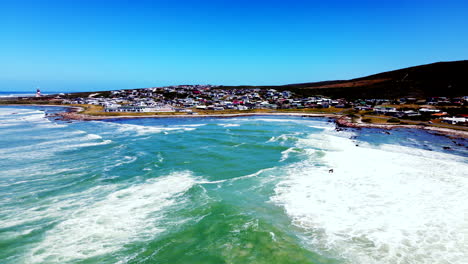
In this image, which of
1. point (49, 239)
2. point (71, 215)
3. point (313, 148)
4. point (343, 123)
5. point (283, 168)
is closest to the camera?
point (49, 239)

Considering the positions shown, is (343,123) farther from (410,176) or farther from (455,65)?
(455,65)

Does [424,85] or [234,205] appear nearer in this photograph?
[234,205]

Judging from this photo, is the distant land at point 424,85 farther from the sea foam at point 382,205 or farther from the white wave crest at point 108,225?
the white wave crest at point 108,225

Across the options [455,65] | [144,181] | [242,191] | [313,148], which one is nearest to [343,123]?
[313,148]

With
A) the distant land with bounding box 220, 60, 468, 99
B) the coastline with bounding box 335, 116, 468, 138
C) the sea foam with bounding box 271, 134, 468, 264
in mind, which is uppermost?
the distant land with bounding box 220, 60, 468, 99

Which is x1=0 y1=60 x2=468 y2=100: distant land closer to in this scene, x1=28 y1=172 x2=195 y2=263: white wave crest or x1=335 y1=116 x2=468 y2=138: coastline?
x1=335 y1=116 x2=468 y2=138: coastline

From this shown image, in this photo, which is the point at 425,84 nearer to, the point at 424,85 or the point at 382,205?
the point at 424,85

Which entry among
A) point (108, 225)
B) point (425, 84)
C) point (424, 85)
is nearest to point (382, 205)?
point (108, 225)

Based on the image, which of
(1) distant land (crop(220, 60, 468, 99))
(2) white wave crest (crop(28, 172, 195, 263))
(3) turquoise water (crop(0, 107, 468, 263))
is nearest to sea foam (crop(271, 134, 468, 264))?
(3) turquoise water (crop(0, 107, 468, 263))
